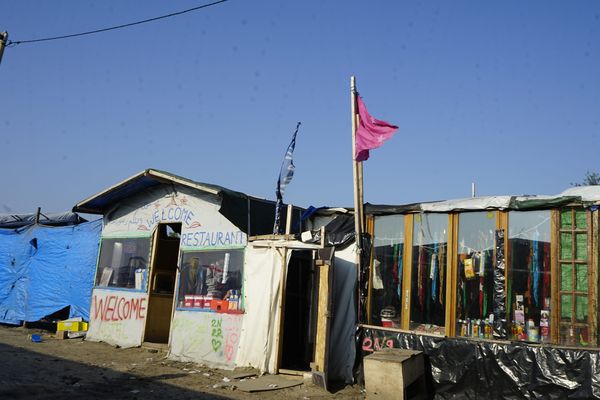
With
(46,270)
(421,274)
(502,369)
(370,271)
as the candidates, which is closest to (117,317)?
(46,270)

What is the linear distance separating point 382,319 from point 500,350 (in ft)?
6.75

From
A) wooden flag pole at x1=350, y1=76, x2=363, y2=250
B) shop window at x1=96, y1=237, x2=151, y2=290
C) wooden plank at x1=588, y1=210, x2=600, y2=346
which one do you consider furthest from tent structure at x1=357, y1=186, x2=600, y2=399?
shop window at x1=96, y1=237, x2=151, y2=290

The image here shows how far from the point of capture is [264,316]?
9.55 metres

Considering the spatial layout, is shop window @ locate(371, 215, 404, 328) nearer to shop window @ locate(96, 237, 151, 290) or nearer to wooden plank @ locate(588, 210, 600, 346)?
wooden plank @ locate(588, 210, 600, 346)

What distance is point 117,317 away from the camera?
12.2 m

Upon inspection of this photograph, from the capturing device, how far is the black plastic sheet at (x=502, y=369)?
7.20 metres

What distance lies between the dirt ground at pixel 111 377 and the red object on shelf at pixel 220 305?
1.14m

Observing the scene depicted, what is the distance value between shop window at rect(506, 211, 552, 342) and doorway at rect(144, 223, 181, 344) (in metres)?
7.53

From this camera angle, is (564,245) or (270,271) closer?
(564,245)

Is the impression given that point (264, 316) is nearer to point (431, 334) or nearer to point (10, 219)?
point (431, 334)

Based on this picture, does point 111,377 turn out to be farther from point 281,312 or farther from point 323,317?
point 323,317

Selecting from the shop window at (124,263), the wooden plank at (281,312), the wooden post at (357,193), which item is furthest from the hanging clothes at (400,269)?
the shop window at (124,263)

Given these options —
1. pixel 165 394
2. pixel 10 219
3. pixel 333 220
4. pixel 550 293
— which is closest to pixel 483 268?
pixel 550 293

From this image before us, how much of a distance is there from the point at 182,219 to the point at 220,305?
2.30 metres
